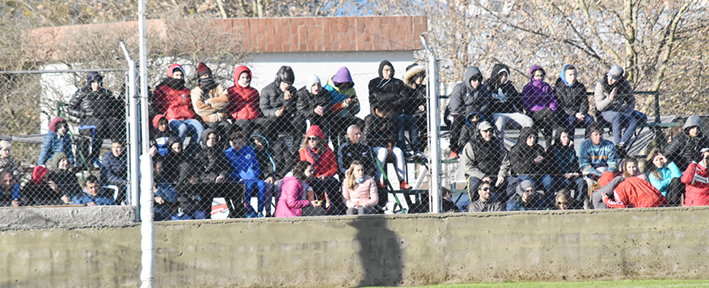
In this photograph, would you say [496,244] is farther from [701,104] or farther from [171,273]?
[701,104]

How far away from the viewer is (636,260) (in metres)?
8.34

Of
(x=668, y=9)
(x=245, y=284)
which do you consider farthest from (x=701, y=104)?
(x=245, y=284)

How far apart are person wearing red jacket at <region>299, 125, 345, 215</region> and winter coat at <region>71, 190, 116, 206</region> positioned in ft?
7.07

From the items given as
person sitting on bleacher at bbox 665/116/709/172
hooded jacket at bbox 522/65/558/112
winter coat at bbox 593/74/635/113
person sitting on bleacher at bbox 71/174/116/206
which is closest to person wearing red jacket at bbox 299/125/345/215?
person sitting on bleacher at bbox 71/174/116/206

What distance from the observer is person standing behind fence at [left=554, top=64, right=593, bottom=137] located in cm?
941

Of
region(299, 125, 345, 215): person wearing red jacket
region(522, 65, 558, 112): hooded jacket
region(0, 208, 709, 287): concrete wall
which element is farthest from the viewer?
region(522, 65, 558, 112): hooded jacket

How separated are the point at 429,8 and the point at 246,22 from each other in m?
9.27

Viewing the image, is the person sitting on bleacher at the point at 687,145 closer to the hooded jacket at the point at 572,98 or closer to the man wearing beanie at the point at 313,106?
the hooded jacket at the point at 572,98

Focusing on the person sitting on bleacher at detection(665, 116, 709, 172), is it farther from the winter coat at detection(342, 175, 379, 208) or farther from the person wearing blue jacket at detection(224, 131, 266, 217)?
the person wearing blue jacket at detection(224, 131, 266, 217)

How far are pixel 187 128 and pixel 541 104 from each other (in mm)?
4290

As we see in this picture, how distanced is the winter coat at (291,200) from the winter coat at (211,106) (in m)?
1.35

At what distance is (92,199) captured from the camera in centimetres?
855

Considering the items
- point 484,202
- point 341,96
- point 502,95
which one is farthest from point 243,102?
point 502,95

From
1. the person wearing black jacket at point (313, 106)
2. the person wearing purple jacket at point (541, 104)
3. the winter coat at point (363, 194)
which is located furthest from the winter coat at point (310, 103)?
the person wearing purple jacket at point (541, 104)
